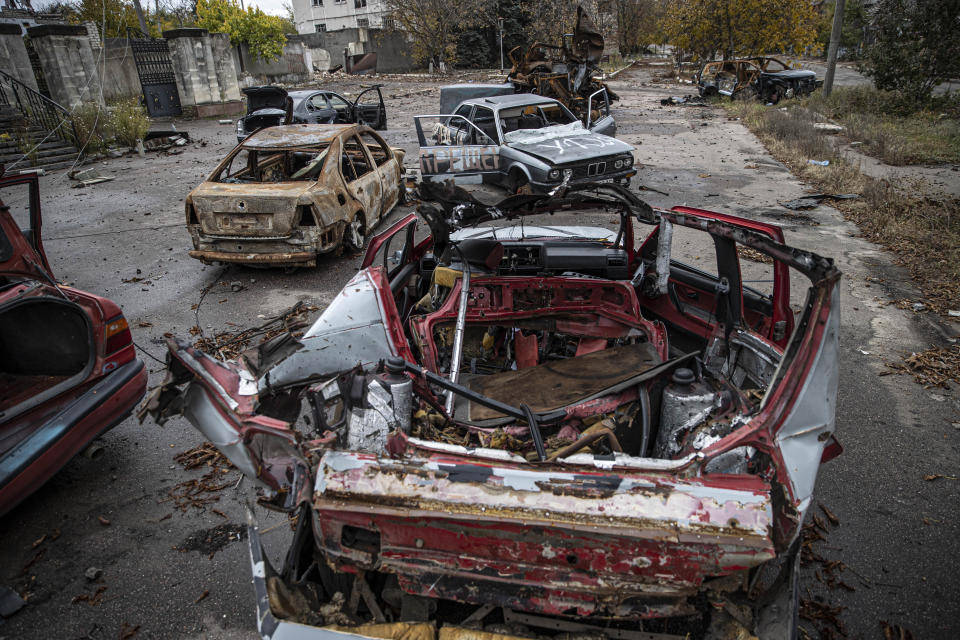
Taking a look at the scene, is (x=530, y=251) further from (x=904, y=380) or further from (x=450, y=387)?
(x=904, y=380)

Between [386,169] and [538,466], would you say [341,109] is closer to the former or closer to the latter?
[386,169]

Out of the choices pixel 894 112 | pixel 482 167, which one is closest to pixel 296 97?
pixel 482 167

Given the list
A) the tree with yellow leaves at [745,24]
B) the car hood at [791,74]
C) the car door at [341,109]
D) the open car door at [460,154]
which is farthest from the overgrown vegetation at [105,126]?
the tree with yellow leaves at [745,24]

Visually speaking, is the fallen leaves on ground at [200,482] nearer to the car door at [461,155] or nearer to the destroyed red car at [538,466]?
the destroyed red car at [538,466]

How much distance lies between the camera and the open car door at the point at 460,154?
28.7ft

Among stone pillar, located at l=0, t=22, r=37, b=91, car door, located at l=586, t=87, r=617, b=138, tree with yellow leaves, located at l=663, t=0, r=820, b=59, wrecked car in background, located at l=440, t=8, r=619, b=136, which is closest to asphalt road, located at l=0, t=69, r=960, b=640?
car door, located at l=586, t=87, r=617, b=138

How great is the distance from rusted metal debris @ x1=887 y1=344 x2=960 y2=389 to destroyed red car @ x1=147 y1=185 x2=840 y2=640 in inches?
89.2

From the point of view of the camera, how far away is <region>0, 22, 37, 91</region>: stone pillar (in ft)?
48.0

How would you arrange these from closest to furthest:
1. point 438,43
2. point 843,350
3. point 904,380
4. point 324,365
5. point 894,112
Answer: point 324,365 < point 904,380 < point 843,350 < point 894,112 < point 438,43

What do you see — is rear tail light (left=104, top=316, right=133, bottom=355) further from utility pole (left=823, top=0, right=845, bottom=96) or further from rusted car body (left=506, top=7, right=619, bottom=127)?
utility pole (left=823, top=0, right=845, bottom=96)

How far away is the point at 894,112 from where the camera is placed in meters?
15.4

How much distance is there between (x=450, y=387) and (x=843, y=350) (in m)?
4.33

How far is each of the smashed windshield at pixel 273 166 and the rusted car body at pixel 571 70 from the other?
836 centimetres

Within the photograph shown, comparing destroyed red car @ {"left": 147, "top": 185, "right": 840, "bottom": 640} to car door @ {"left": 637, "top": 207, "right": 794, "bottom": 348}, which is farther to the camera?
car door @ {"left": 637, "top": 207, "right": 794, "bottom": 348}
